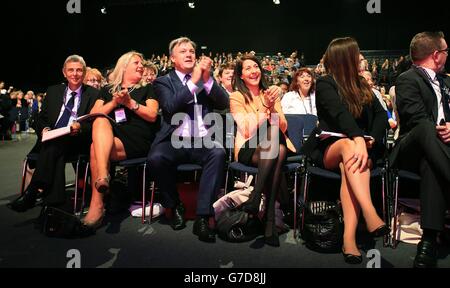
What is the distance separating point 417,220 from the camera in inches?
103

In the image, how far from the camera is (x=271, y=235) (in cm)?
237

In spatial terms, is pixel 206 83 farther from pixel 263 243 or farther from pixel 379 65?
pixel 379 65

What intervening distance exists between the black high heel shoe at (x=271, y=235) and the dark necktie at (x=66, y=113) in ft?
6.15

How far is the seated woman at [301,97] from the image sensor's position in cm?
398

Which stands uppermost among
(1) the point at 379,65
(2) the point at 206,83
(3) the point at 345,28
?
(3) the point at 345,28

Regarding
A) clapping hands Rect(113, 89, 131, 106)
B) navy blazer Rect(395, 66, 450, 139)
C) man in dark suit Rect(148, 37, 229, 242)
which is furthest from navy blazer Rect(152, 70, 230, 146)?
navy blazer Rect(395, 66, 450, 139)

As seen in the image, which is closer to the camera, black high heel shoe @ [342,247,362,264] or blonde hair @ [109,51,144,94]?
black high heel shoe @ [342,247,362,264]

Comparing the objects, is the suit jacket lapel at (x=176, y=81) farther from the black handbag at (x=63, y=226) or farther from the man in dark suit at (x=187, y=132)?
the black handbag at (x=63, y=226)

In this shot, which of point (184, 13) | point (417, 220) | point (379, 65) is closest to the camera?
point (417, 220)

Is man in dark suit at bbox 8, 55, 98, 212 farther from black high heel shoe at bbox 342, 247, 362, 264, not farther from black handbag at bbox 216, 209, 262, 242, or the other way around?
black high heel shoe at bbox 342, 247, 362, 264

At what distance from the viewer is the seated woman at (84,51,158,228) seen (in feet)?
8.72

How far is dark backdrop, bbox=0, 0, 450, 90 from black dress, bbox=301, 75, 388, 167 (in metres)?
9.31
